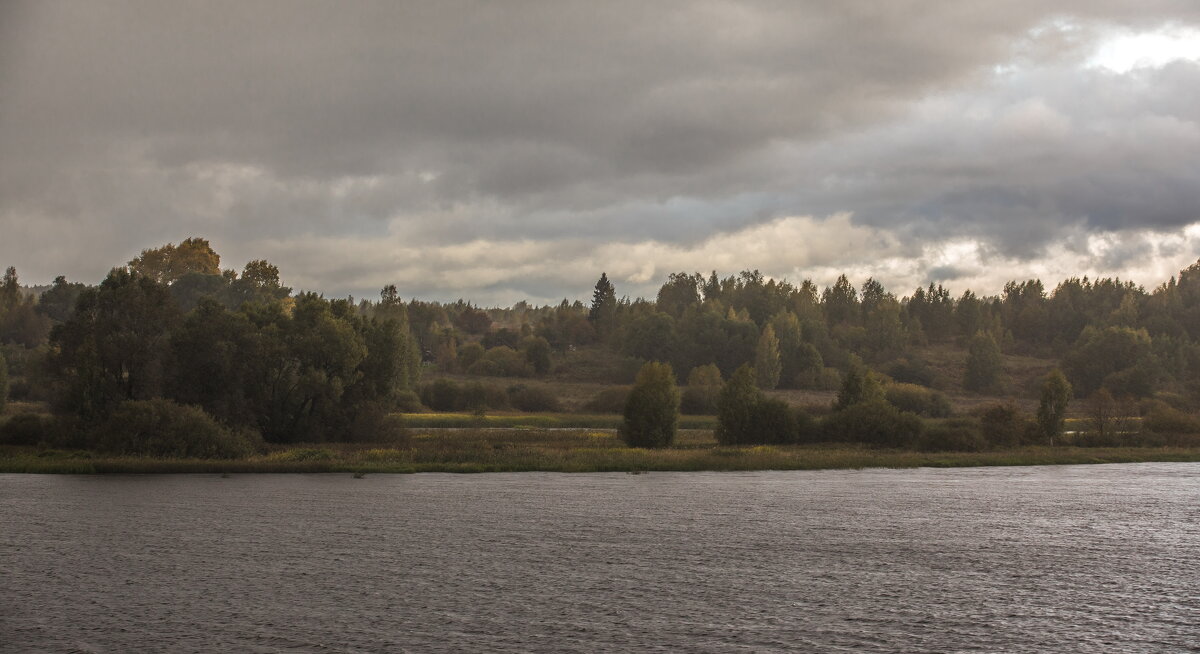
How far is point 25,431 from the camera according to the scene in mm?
100750

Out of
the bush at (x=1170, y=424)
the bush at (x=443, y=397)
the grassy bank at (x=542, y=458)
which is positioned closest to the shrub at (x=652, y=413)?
the grassy bank at (x=542, y=458)

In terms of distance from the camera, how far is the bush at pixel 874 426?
120 m

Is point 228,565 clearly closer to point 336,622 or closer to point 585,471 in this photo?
point 336,622

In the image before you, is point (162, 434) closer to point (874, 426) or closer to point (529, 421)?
point (874, 426)

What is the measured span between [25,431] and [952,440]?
99.0 meters

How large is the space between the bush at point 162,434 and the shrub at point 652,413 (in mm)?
43444

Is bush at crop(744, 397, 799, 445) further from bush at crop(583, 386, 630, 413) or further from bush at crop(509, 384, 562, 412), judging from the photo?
bush at crop(509, 384, 562, 412)

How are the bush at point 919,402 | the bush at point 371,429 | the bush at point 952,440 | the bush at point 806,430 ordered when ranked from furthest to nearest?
the bush at point 919,402 → the bush at point 806,430 → the bush at point 952,440 → the bush at point 371,429

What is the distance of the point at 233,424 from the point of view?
333 feet

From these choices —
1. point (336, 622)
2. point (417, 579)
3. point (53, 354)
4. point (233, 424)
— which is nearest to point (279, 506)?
point (417, 579)

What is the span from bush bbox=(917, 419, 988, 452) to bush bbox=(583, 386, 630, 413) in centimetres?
7515

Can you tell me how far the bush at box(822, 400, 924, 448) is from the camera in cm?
12000

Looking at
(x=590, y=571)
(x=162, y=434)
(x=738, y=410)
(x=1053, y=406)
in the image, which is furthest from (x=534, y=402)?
(x=590, y=571)

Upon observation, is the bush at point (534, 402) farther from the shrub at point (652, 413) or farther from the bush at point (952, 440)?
the bush at point (952, 440)
